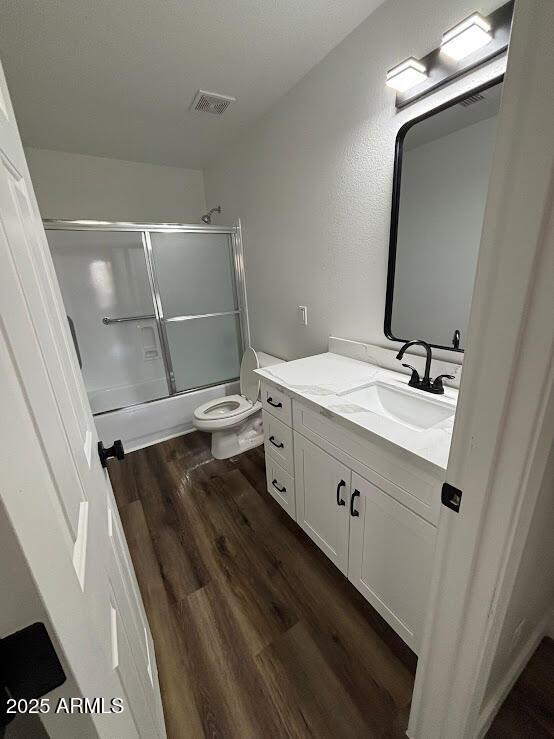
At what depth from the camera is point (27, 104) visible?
69.7 inches

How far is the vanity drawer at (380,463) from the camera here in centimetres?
87

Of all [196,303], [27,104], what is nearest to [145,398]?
[196,303]

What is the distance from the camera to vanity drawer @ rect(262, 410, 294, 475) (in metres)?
1.48

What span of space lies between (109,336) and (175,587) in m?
2.35

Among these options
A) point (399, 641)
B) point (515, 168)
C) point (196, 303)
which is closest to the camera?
point (515, 168)

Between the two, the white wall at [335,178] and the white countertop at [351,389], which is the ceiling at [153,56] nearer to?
the white wall at [335,178]

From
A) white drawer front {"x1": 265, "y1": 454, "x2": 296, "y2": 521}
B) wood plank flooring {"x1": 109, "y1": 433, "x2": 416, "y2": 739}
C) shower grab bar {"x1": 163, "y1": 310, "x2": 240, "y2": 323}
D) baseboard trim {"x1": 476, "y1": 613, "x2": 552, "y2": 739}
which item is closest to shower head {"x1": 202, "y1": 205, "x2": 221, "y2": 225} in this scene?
shower grab bar {"x1": 163, "y1": 310, "x2": 240, "y2": 323}

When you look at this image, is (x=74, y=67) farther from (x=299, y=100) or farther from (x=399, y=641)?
(x=399, y=641)

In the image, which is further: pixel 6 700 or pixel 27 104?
pixel 27 104

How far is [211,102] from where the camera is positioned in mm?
1844

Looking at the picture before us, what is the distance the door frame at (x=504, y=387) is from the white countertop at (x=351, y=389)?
241 millimetres

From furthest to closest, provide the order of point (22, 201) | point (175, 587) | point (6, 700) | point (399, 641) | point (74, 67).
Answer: point (74, 67) < point (175, 587) < point (399, 641) < point (22, 201) < point (6, 700)

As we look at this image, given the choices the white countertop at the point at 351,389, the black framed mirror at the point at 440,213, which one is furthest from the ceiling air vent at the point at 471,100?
the white countertop at the point at 351,389

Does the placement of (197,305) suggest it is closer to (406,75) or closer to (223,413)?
(223,413)
